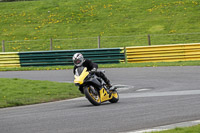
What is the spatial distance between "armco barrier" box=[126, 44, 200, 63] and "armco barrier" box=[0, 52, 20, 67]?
6.74m

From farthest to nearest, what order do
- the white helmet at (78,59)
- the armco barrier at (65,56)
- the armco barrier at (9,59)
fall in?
the armco barrier at (9,59) < the armco barrier at (65,56) < the white helmet at (78,59)

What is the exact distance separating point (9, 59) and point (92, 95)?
711 inches

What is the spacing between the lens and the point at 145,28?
136 feet

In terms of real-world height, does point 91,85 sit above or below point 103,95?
above

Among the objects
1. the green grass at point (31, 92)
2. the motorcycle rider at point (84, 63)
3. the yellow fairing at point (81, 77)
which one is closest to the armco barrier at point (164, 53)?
the green grass at point (31, 92)

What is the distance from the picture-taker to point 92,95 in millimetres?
11578

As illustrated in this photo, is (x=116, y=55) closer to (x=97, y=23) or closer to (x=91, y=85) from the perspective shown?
(x=91, y=85)

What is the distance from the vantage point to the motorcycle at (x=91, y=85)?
11.4 meters

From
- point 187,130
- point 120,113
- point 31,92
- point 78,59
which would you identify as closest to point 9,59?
point 31,92

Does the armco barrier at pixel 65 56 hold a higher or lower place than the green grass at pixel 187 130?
lower

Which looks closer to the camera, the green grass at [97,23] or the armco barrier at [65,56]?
the armco barrier at [65,56]

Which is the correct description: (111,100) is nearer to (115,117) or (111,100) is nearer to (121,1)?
(115,117)

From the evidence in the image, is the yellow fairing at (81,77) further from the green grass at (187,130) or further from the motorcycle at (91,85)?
the green grass at (187,130)

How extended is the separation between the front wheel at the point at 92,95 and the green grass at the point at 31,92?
94.2 inches
